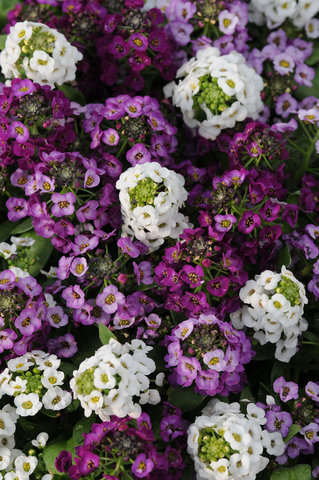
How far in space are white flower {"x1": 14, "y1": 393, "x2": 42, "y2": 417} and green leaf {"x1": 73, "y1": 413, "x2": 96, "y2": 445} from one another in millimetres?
214

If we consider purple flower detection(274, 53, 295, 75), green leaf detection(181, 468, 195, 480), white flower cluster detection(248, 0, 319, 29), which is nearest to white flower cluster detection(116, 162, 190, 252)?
green leaf detection(181, 468, 195, 480)

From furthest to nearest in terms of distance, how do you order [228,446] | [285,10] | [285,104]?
[285,10]
[285,104]
[228,446]

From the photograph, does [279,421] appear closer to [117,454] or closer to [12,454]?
[117,454]

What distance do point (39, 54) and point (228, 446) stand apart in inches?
86.1

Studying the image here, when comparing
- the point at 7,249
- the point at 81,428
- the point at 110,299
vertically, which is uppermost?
the point at 110,299

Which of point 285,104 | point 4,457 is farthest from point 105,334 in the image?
point 285,104

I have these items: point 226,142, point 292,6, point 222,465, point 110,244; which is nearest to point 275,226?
point 226,142

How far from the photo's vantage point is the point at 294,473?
2248mm

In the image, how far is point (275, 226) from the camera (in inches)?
93.0

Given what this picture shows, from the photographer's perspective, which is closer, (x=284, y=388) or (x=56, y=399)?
(x=56, y=399)

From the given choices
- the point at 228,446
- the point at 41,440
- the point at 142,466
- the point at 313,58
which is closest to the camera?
the point at 142,466

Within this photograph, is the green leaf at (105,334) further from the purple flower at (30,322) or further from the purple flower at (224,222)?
the purple flower at (224,222)

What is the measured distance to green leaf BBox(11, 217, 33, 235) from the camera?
9.18ft

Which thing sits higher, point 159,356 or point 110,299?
point 110,299
